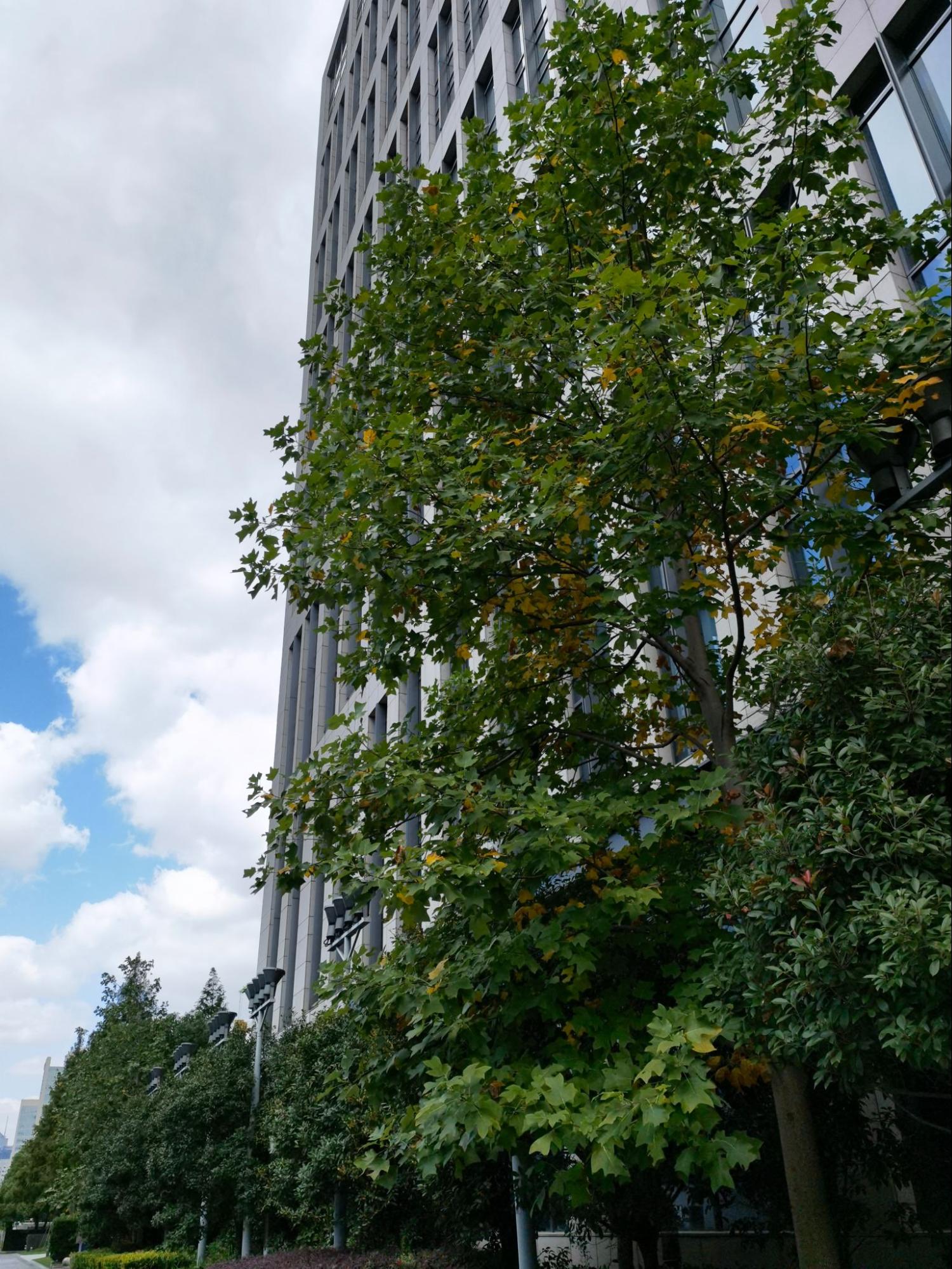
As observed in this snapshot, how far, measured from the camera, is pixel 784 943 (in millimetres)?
5262

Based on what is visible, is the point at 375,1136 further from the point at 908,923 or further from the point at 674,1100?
the point at 908,923

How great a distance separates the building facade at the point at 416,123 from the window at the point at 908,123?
2 cm

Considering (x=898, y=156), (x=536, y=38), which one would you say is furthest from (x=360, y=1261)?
(x=536, y=38)

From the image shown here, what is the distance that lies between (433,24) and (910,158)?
26.2m

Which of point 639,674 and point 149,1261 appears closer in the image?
point 639,674

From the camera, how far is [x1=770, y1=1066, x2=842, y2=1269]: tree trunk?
5832mm

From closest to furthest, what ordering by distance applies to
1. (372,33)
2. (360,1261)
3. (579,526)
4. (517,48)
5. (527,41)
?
(579,526) → (360,1261) → (527,41) → (517,48) → (372,33)

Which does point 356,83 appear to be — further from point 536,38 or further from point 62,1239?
point 62,1239

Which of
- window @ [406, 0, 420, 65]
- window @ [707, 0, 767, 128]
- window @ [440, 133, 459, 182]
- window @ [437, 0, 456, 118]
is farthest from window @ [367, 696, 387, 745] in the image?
window @ [406, 0, 420, 65]

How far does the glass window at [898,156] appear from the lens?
33.8 feet

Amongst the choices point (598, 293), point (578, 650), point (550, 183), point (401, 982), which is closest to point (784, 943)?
point (401, 982)

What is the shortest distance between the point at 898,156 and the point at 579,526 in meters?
7.06

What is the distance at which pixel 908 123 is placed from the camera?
10586 mm

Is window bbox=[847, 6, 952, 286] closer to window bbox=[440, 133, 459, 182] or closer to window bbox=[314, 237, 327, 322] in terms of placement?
window bbox=[440, 133, 459, 182]
